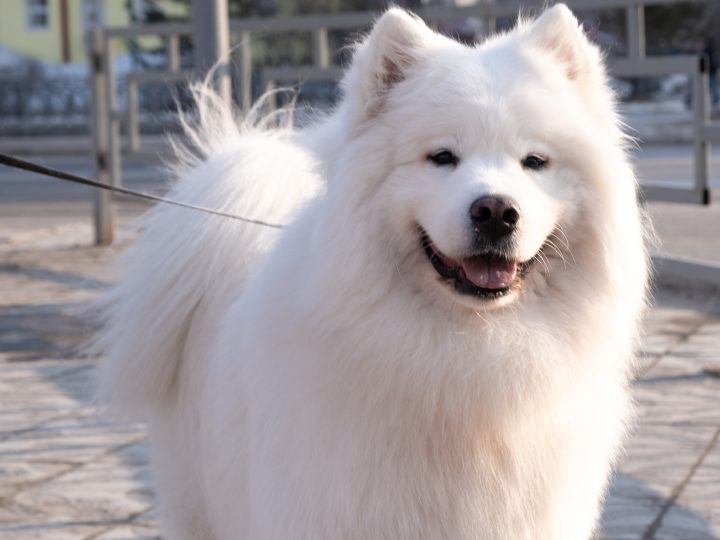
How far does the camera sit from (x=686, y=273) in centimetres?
873

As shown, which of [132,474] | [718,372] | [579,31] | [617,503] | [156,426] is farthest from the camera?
[718,372]

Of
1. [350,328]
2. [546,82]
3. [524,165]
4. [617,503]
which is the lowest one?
[617,503]

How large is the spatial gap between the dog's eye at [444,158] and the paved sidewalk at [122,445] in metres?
1.85

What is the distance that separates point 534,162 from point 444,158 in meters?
0.23

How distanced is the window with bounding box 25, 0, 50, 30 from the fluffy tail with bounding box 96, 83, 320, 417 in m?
46.8

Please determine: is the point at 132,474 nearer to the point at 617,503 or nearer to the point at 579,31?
the point at 617,503

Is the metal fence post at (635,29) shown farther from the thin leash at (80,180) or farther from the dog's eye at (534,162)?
the dog's eye at (534,162)

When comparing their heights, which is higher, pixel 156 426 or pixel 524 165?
pixel 524 165

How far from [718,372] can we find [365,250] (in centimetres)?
392

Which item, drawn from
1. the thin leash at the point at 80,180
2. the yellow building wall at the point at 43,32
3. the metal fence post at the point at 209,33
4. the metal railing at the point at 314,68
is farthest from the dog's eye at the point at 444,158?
the yellow building wall at the point at 43,32

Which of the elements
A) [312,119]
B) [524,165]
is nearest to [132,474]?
[312,119]

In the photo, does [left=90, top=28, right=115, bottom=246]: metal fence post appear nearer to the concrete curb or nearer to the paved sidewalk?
the paved sidewalk

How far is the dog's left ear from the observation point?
3369 millimetres

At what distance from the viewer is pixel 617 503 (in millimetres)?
4707
